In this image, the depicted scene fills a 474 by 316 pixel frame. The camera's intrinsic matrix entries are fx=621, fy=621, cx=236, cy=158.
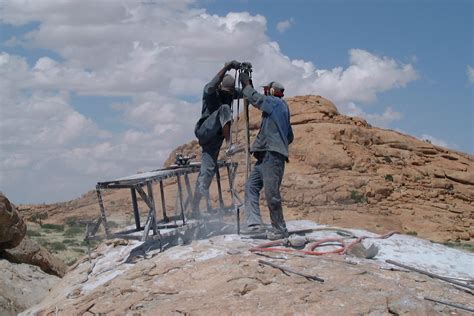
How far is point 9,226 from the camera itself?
29.0 feet

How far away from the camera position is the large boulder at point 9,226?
8.71 m

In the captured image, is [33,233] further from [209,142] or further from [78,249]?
[209,142]

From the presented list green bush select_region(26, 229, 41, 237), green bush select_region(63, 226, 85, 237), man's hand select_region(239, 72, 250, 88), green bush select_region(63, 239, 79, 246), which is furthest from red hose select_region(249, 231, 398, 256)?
green bush select_region(63, 226, 85, 237)

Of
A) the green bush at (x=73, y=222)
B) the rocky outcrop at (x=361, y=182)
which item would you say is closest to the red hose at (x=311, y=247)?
the rocky outcrop at (x=361, y=182)

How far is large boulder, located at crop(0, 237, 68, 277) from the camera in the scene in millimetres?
8938

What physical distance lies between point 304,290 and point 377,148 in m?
20.4

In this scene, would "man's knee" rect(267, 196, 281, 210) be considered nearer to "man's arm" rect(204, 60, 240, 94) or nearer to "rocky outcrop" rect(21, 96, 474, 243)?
"man's arm" rect(204, 60, 240, 94)

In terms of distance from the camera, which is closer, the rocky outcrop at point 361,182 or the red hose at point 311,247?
the red hose at point 311,247

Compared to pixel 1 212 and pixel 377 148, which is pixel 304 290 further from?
pixel 377 148

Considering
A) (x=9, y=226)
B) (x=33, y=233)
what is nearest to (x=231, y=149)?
(x=9, y=226)

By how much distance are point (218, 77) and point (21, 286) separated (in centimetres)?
383

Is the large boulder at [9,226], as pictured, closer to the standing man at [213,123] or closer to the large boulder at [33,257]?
the large boulder at [33,257]

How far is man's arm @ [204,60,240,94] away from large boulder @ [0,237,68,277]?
371 centimetres

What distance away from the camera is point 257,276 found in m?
5.58
